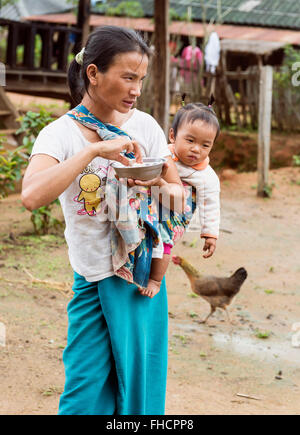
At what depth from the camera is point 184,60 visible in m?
13.0

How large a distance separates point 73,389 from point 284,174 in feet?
29.1

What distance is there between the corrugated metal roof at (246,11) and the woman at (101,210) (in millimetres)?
16290

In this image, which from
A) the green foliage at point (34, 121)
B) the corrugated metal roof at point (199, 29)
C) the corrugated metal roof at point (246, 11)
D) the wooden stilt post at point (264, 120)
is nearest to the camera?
the green foliage at point (34, 121)

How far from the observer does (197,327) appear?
16.1 feet

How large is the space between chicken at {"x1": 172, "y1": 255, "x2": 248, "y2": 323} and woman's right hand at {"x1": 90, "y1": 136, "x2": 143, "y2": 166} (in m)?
2.92

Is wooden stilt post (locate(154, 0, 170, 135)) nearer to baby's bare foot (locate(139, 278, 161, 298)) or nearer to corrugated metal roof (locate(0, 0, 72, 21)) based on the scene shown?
baby's bare foot (locate(139, 278, 161, 298))

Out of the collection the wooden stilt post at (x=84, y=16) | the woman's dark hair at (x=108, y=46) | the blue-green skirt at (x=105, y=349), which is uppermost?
the wooden stilt post at (x=84, y=16)

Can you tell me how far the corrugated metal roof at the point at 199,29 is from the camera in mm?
16750

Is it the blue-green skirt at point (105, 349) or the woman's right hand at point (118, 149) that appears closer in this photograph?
the woman's right hand at point (118, 149)

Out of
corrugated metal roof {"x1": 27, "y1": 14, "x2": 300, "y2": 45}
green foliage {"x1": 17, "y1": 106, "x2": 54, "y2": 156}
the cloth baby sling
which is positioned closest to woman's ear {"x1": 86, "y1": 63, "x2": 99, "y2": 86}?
the cloth baby sling

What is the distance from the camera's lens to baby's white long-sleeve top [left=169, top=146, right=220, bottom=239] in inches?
96.6

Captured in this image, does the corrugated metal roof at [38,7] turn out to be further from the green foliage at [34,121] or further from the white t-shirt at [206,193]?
the white t-shirt at [206,193]

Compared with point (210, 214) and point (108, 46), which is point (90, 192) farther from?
point (210, 214)

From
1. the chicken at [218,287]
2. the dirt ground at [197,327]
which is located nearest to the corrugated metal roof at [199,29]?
the dirt ground at [197,327]
